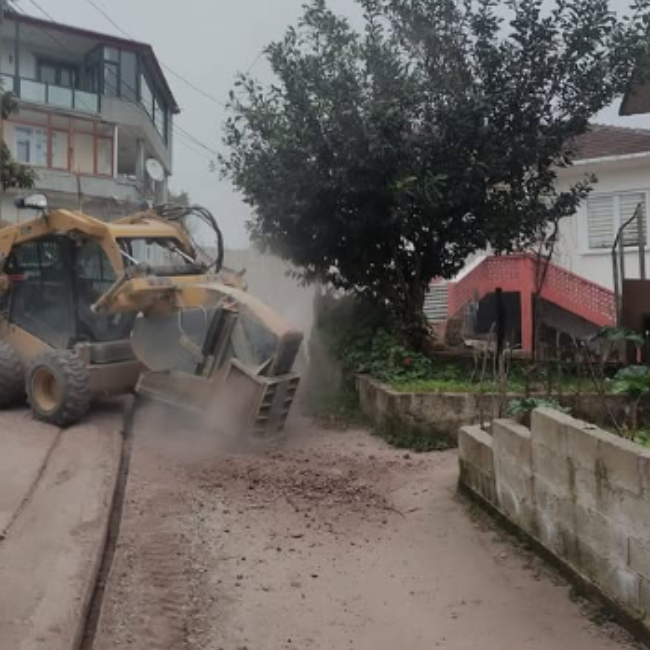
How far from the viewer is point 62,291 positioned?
33.1 ft

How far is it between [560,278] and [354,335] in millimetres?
5955

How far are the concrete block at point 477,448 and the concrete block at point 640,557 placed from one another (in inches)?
79.0

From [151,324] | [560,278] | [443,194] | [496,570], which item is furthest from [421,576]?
[560,278]

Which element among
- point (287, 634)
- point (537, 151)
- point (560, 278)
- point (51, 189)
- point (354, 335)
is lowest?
point (287, 634)

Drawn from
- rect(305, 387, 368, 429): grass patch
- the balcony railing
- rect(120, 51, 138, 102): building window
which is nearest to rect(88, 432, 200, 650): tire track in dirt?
rect(305, 387, 368, 429): grass patch

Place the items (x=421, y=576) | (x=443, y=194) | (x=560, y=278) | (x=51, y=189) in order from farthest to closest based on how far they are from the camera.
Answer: (x=51, y=189)
(x=560, y=278)
(x=443, y=194)
(x=421, y=576)

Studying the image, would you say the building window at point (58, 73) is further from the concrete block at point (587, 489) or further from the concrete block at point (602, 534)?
the concrete block at point (602, 534)

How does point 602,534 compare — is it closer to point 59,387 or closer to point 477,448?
point 477,448

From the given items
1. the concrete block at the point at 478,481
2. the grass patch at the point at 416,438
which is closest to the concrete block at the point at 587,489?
the concrete block at the point at 478,481

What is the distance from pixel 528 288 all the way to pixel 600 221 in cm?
381

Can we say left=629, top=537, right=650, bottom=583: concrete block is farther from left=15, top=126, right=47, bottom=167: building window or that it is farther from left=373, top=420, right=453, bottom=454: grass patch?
left=15, top=126, right=47, bottom=167: building window

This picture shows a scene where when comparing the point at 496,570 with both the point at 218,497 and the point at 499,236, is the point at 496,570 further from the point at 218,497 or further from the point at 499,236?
the point at 499,236

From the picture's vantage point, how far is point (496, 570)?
5203 millimetres

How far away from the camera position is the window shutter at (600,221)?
17594 millimetres
